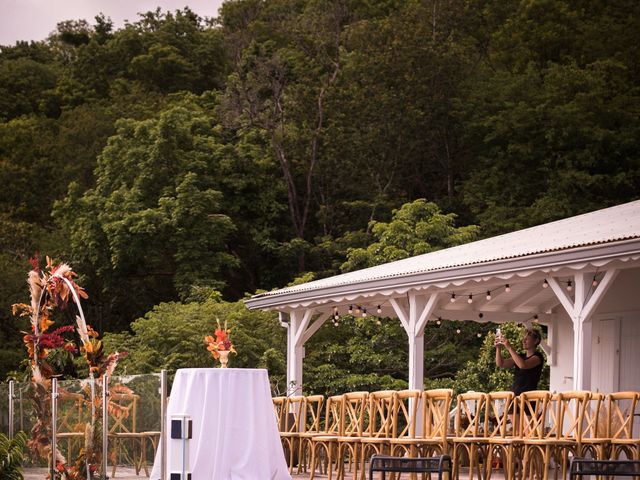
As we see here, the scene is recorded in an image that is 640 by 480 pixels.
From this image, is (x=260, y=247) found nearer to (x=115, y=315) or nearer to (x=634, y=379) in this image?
(x=115, y=315)

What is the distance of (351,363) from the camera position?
2948cm

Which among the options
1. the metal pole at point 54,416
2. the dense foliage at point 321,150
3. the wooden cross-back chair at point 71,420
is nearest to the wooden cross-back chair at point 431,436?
the wooden cross-back chair at point 71,420

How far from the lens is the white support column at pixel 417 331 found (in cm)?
1584

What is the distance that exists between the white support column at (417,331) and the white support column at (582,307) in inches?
111

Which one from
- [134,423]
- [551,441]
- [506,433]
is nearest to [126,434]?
[134,423]

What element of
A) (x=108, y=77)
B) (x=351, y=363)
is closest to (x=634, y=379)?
(x=351, y=363)

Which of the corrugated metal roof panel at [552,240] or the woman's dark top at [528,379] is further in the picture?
the woman's dark top at [528,379]

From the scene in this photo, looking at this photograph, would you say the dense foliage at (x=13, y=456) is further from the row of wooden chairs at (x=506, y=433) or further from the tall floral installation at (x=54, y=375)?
the row of wooden chairs at (x=506, y=433)

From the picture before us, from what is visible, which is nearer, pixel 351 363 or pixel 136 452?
pixel 136 452

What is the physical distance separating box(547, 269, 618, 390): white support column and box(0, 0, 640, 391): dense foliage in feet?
60.8

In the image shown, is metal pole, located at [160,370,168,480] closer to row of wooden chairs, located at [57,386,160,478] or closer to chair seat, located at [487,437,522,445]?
row of wooden chairs, located at [57,386,160,478]

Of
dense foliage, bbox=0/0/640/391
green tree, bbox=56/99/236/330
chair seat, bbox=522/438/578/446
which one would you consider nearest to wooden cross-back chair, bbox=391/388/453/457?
chair seat, bbox=522/438/578/446

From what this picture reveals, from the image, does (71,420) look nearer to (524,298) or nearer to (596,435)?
(596,435)

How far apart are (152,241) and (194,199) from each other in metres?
1.86
